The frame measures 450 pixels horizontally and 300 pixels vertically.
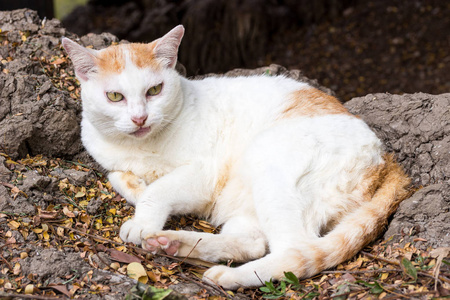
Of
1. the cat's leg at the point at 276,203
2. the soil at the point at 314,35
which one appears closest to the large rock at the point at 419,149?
the cat's leg at the point at 276,203

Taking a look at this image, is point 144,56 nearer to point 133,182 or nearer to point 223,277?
point 133,182

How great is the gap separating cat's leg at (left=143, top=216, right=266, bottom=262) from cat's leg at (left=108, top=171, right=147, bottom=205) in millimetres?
590

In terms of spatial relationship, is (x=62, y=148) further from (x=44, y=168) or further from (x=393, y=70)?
(x=393, y=70)

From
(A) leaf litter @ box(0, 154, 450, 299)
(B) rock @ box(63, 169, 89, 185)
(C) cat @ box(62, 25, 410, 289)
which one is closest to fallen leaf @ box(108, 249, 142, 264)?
(A) leaf litter @ box(0, 154, 450, 299)

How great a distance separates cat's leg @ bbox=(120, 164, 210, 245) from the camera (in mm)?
3305

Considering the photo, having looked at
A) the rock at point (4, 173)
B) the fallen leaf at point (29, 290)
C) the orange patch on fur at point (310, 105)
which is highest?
the orange patch on fur at point (310, 105)

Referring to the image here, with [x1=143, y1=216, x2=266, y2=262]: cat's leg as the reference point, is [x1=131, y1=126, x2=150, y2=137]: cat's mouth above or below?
above

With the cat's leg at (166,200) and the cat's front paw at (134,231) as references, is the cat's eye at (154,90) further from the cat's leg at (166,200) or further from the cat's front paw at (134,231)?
the cat's front paw at (134,231)

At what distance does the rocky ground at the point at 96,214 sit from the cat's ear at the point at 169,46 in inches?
41.6

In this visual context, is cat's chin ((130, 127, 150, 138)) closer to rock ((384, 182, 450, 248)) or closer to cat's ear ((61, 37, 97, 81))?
cat's ear ((61, 37, 97, 81))

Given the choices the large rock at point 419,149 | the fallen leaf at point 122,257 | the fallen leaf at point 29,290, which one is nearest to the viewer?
the fallen leaf at point 29,290

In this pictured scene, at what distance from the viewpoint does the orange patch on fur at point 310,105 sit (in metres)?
Result: 3.64

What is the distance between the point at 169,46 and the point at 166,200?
1085 mm

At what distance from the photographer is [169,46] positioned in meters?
3.62
